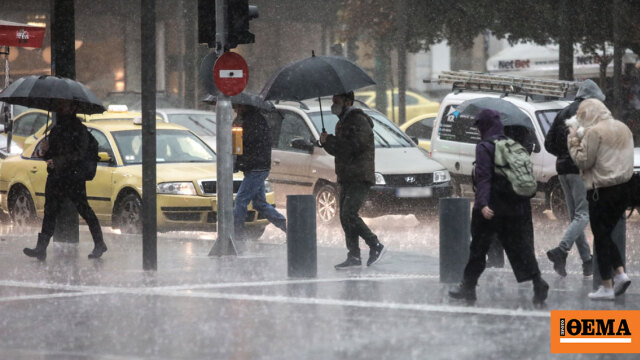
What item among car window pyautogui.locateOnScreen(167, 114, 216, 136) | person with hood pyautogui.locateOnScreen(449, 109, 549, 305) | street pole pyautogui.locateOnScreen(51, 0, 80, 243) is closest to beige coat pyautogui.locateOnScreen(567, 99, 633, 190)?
person with hood pyautogui.locateOnScreen(449, 109, 549, 305)

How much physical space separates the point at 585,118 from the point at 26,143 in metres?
11.8

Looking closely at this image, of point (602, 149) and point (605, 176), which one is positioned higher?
point (602, 149)

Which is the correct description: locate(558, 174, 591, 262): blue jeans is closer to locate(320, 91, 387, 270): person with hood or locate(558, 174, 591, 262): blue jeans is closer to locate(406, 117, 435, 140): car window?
locate(320, 91, 387, 270): person with hood

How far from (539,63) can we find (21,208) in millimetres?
17847

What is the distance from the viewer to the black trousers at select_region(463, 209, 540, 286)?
9.60 m

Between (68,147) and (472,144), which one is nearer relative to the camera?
(68,147)

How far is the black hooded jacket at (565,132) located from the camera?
11289 mm

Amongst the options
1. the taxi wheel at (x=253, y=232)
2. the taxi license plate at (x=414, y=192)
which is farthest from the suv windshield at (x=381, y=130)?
the taxi wheel at (x=253, y=232)

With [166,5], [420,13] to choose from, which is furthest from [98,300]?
[166,5]

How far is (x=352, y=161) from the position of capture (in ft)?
39.0

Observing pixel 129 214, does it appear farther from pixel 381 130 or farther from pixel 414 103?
Answer: pixel 414 103

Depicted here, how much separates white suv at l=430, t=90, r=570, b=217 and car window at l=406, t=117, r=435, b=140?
184 inches

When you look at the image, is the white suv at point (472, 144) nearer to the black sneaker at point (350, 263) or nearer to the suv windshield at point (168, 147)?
the suv windshield at point (168, 147)

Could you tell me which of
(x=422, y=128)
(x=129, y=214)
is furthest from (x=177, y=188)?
(x=422, y=128)
